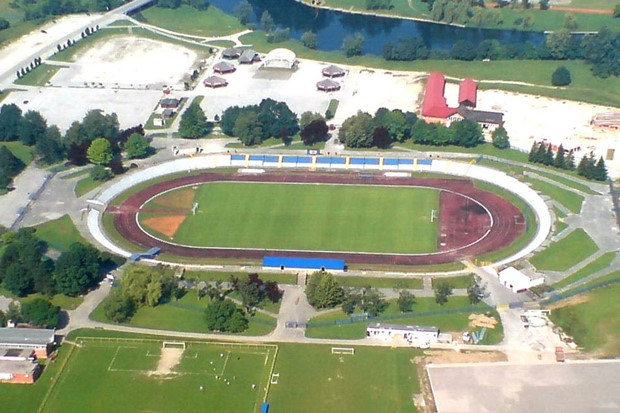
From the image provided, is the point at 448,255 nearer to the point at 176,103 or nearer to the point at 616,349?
the point at 616,349

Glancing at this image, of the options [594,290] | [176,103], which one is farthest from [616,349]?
[176,103]

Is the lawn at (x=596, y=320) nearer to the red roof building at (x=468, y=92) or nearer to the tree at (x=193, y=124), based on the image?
the red roof building at (x=468, y=92)

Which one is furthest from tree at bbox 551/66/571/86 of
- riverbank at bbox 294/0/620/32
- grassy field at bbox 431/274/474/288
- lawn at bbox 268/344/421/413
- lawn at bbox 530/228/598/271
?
lawn at bbox 268/344/421/413

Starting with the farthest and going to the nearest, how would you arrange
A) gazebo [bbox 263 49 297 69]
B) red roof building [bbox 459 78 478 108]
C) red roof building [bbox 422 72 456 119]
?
1. gazebo [bbox 263 49 297 69]
2. red roof building [bbox 459 78 478 108]
3. red roof building [bbox 422 72 456 119]

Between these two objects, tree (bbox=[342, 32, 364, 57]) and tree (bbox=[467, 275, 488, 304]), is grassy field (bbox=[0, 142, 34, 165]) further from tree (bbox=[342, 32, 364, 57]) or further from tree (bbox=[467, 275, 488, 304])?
tree (bbox=[467, 275, 488, 304])

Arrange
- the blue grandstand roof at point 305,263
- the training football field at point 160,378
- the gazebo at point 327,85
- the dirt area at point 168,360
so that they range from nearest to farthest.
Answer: the training football field at point 160,378, the dirt area at point 168,360, the blue grandstand roof at point 305,263, the gazebo at point 327,85

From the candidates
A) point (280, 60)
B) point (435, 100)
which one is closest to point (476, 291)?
point (435, 100)

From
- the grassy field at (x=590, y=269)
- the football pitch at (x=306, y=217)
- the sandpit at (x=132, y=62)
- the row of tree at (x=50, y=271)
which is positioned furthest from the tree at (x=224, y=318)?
the sandpit at (x=132, y=62)
